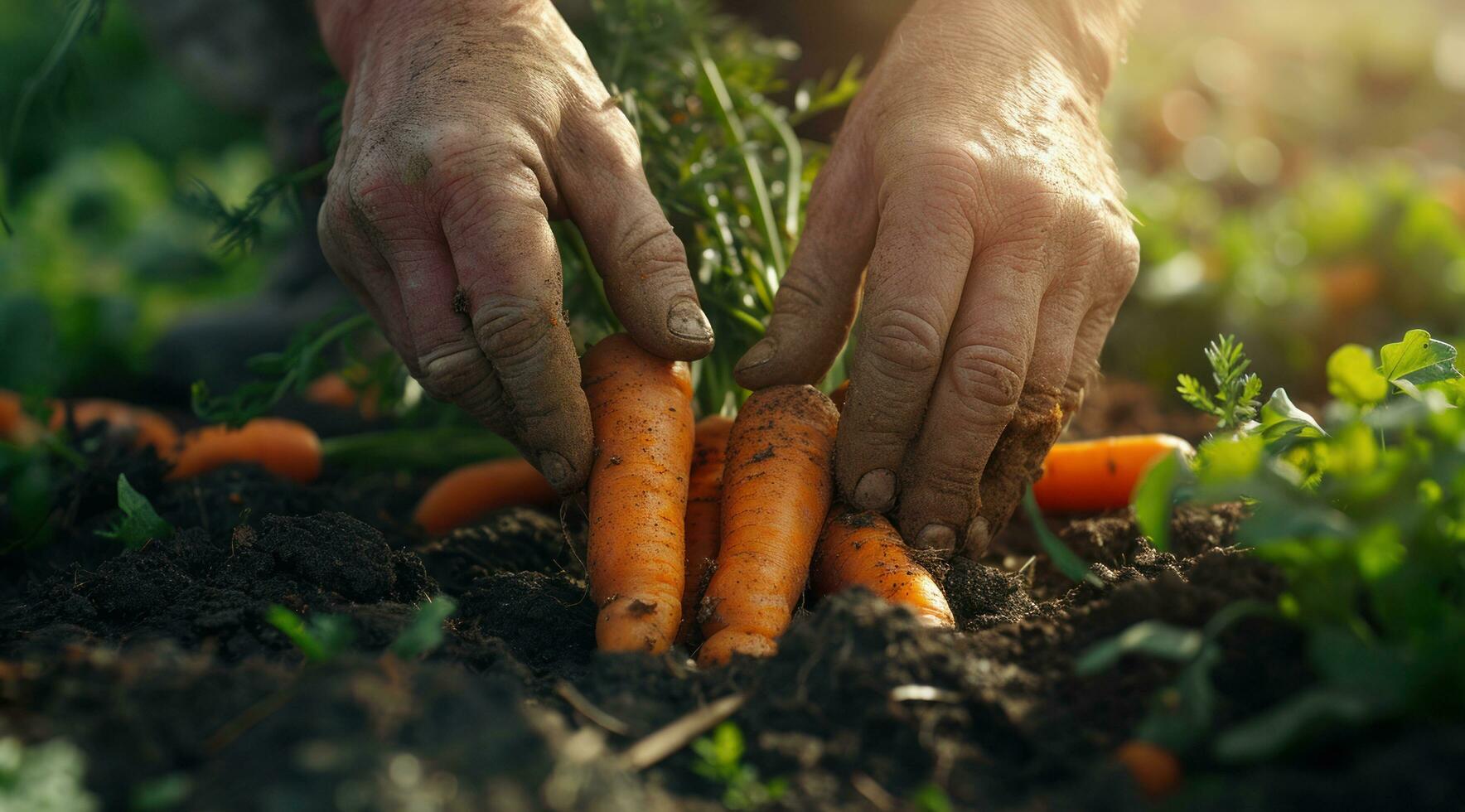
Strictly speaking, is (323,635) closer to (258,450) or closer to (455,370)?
(455,370)

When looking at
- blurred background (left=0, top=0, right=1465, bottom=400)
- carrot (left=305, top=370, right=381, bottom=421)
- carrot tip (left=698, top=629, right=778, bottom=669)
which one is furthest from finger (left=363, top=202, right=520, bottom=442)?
carrot (left=305, top=370, right=381, bottom=421)

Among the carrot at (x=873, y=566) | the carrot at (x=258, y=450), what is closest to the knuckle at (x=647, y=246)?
the carrot at (x=873, y=566)

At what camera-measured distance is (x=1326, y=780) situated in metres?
1.14

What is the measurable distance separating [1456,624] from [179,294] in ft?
19.4

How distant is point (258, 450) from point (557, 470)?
1383 millimetres

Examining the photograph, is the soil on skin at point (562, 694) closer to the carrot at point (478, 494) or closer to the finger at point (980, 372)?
the finger at point (980, 372)

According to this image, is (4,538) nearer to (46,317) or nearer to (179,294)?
(46,317)

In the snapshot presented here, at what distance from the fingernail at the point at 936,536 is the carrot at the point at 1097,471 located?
66 centimetres

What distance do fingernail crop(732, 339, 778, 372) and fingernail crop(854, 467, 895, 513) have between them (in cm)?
33

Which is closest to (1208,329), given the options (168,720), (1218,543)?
(1218,543)

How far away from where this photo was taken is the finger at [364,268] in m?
2.02

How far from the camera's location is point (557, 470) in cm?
209

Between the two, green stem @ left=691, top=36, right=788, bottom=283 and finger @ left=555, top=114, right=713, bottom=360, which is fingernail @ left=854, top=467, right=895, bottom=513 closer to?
finger @ left=555, top=114, right=713, bottom=360

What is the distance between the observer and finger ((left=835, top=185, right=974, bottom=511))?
188 cm
